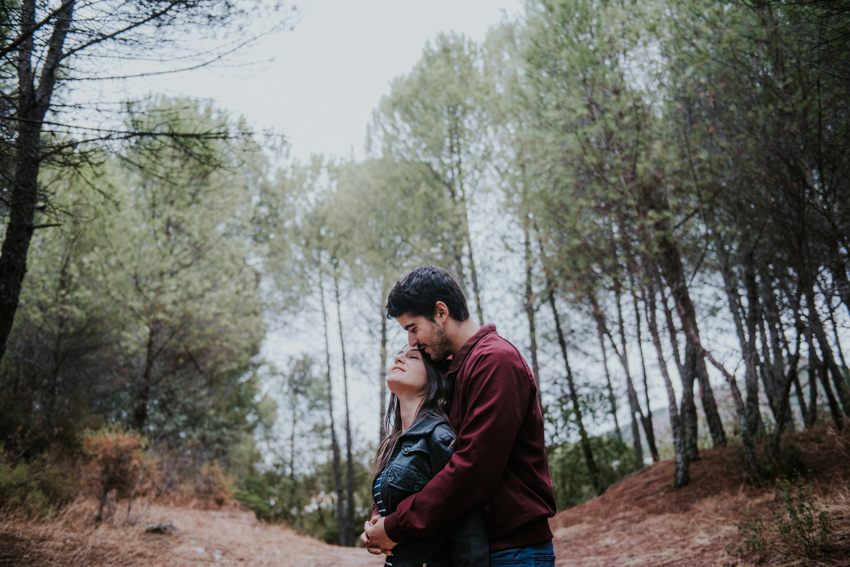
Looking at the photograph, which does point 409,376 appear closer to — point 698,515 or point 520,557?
point 520,557

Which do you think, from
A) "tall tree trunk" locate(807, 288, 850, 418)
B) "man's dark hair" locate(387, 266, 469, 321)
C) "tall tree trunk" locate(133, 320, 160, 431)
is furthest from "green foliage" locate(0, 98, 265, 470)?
"tall tree trunk" locate(807, 288, 850, 418)

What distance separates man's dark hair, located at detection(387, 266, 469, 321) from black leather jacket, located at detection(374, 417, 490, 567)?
412mm

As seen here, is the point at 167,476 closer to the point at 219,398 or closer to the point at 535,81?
the point at 219,398

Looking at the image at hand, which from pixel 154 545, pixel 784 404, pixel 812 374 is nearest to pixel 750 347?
pixel 784 404

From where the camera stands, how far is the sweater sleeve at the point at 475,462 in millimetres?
1415

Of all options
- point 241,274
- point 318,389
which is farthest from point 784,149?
point 318,389

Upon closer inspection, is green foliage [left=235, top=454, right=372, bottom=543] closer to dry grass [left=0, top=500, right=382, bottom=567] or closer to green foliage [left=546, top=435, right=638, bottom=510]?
dry grass [left=0, top=500, right=382, bottom=567]

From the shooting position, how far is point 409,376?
1907 millimetres

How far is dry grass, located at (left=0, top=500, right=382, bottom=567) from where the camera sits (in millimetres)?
4141

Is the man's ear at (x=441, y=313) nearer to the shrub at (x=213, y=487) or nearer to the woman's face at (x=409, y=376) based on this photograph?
the woman's face at (x=409, y=376)

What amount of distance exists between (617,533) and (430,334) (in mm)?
5239

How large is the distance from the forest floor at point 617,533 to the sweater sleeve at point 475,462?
2.68 meters

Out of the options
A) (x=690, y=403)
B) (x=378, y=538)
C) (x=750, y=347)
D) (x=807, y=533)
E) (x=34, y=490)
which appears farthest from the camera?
(x=690, y=403)

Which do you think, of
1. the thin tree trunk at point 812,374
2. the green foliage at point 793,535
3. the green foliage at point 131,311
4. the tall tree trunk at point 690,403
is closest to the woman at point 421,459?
the green foliage at point 793,535
